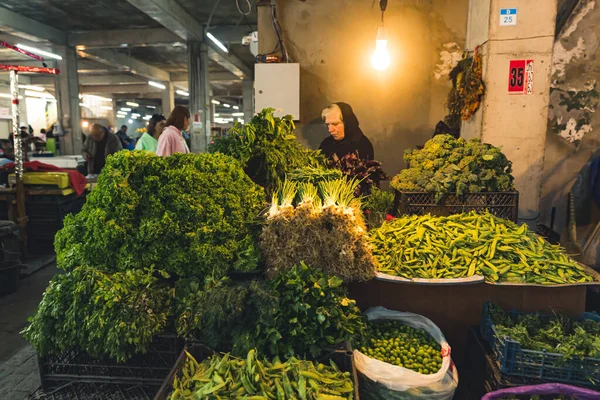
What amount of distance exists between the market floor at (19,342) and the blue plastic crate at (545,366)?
3133mm

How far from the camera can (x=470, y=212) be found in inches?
131

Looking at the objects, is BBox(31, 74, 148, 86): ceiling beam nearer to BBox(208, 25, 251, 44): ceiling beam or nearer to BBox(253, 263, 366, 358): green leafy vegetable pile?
BBox(208, 25, 251, 44): ceiling beam

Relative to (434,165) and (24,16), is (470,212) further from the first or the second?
(24,16)

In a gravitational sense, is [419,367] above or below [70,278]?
below

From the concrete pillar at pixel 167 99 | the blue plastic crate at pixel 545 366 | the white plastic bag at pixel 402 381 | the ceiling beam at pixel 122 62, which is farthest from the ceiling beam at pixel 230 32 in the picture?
the blue plastic crate at pixel 545 366

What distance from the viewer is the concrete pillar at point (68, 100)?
15.2m

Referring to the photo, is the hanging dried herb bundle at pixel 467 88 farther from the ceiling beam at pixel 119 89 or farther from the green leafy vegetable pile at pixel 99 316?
the ceiling beam at pixel 119 89

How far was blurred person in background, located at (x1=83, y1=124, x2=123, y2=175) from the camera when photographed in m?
8.06

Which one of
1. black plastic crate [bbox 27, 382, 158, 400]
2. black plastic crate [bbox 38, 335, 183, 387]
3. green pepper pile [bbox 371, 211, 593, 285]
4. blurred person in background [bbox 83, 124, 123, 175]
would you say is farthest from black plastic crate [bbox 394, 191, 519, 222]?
blurred person in background [bbox 83, 124, 123, 175]

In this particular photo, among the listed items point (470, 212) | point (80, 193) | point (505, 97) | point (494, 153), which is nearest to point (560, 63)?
point (505, 97)

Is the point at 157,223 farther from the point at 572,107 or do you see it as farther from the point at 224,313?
the point at 572,107

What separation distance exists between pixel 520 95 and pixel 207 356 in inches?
163

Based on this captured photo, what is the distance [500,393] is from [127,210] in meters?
2.36

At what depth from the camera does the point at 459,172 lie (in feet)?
11.6
